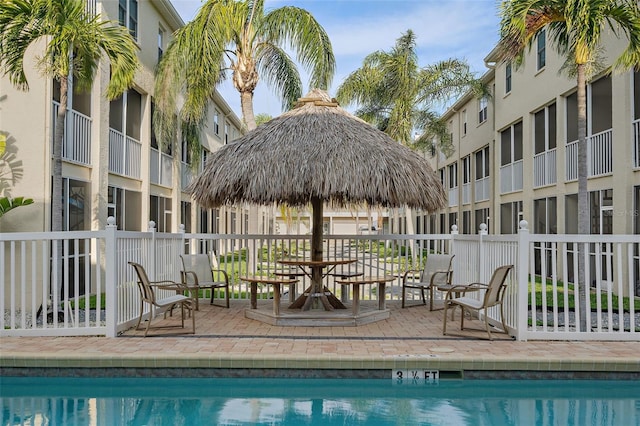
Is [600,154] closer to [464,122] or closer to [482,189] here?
[482,189]

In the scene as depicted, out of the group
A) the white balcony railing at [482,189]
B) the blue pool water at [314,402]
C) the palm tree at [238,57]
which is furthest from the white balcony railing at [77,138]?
the white balcony railing at [482,189]

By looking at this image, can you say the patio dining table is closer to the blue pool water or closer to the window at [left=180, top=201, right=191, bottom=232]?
the blue pool water

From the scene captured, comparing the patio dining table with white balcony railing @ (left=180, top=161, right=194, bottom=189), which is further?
white balcony railing @ (left=180, top=161, right=194, bottom=189)

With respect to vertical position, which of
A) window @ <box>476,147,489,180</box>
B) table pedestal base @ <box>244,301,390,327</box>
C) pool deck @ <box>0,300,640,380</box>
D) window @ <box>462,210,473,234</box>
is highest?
window @ <box>476,147,489,180</box>

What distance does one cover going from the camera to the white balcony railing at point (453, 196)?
28.0 meters

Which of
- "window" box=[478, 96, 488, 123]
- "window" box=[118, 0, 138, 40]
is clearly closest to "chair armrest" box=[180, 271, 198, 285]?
"window" box=[118, 0, 138, 40]

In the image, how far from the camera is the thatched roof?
7762 millimetres

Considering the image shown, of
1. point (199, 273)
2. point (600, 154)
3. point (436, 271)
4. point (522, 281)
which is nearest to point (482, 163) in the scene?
point (600, 154)

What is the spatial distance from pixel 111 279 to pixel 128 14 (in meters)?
9.13

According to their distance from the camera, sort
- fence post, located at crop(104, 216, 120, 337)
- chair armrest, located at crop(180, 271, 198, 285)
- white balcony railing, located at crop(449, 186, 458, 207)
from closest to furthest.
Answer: fence post, located at crop(104, 216, 120, 337) → chair armrest, located at crop(180, 271, 198, 285) → white balcony railing, located at crop(449, 186, 458, 207)

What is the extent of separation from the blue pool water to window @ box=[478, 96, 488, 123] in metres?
18.2

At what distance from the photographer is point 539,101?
55.0ft

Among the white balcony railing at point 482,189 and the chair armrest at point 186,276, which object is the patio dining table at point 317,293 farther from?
the white balcony railing at point 482,189

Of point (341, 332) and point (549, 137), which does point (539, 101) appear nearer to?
point (549, 137)
